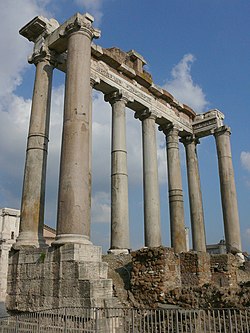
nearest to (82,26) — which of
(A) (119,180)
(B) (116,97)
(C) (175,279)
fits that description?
(B) (116,97)

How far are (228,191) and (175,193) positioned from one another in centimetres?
331

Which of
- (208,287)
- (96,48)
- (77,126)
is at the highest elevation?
(96,48)

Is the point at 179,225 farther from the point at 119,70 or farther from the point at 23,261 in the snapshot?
the point at 23,261

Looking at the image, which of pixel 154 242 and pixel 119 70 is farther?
pixel 119 70

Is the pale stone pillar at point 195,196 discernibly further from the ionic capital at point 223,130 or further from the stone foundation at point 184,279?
the stone foundation at point 184,279

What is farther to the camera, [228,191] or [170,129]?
[170,129]

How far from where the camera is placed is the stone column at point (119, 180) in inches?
631

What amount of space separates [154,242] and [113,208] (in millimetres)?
2737

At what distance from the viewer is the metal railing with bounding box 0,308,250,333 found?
25.8 feet

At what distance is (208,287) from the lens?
10.6m

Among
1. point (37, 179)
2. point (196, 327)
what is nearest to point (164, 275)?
point (196, 327)

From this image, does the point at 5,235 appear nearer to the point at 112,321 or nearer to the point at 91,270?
the point at 91,270

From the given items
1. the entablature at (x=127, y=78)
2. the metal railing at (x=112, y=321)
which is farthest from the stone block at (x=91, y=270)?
the entablature at (x=127, y=78)

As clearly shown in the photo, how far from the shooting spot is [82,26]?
12.6 m
